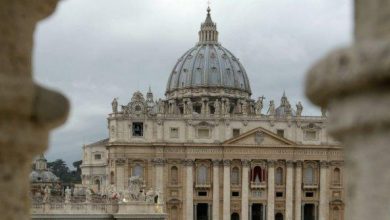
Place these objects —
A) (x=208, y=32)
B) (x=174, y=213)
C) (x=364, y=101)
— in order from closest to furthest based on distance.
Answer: (x=364, y=101) < (x=174, y=213) < (x=208, y=32)

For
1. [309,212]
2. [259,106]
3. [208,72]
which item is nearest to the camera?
[309,212]

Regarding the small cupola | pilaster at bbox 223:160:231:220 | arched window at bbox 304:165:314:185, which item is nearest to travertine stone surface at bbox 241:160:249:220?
pilaster at bbox 223:160:231:220

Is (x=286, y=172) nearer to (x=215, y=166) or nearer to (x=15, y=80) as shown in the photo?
(x=215, y=166)

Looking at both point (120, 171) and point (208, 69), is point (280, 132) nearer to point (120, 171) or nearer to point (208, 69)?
point (120, 171)

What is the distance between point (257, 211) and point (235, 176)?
2709mm

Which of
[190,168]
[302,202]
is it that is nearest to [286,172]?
[302,202]

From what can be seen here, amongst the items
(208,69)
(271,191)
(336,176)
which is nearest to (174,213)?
(271,191)

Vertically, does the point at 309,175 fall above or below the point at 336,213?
above

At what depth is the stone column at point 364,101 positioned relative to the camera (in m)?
1.48

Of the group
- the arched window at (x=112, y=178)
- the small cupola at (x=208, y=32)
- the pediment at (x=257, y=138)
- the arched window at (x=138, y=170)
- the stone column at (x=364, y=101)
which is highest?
the small cupola at (x=208, y=32)

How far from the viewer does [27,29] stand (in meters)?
2.11

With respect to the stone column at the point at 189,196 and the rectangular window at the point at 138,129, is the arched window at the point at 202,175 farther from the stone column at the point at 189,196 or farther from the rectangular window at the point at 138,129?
the rectangular window at the point at 138,129

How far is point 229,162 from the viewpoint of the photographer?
5000cm

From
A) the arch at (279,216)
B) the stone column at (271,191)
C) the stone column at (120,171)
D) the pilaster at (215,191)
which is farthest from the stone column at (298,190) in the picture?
the stone column at (120,171)
